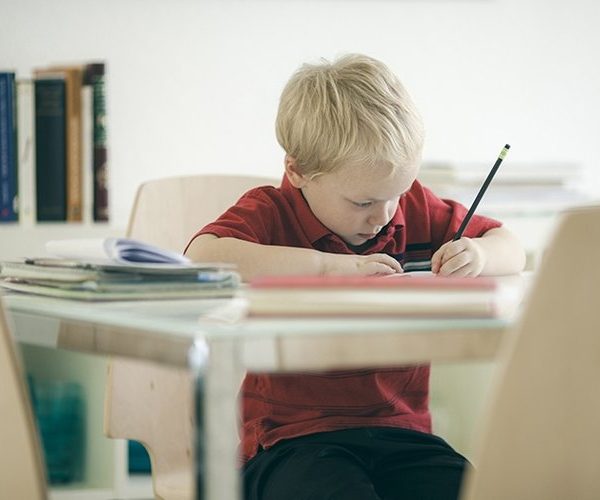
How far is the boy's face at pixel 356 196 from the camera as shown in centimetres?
136

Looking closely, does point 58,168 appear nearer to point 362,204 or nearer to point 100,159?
point 100,159

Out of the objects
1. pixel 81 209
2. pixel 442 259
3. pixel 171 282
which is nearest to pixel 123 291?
pixel 171 282

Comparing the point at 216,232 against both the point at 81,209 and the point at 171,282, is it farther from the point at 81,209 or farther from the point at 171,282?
the point at 81,209

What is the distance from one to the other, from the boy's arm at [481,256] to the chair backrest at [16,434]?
61 centimetres

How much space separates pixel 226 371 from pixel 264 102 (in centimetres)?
178

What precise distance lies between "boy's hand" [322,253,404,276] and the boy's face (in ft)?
0.43

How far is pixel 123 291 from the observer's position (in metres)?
1.01

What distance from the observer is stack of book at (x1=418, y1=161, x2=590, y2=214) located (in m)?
2.19

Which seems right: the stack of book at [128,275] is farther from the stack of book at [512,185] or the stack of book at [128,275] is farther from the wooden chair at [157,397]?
the stack of book at [512,185]

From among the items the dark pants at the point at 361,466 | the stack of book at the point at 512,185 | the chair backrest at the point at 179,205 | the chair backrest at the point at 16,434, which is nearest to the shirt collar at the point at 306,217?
the chair backrest at the point at 179,205

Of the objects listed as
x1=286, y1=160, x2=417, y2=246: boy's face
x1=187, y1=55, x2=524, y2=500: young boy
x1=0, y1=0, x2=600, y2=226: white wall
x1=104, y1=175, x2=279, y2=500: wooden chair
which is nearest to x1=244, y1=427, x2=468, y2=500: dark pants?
x1=187, y1=55, x2=524, y2=500: young boy

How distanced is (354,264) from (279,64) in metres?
1.33

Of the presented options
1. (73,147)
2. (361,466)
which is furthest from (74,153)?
(361,466)

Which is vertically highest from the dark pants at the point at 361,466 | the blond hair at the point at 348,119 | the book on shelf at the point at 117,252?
the blond hair at the point at 348,119
